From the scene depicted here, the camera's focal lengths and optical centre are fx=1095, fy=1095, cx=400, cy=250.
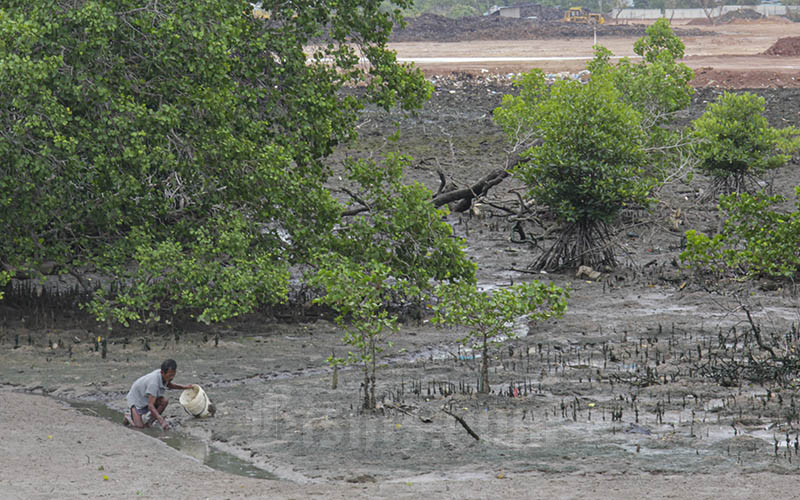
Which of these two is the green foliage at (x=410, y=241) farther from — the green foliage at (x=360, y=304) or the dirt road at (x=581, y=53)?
the dirt road at (x=581, y=53)

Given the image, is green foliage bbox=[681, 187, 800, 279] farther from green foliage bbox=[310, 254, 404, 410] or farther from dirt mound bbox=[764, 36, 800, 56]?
dirt mound bbox=[764, 36, 800, 56]

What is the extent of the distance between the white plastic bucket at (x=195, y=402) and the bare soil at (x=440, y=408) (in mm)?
111

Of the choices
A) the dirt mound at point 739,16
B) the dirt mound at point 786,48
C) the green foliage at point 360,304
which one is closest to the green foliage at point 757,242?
the green foliage at point 360,304

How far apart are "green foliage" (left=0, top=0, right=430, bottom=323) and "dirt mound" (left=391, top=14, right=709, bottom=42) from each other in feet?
172

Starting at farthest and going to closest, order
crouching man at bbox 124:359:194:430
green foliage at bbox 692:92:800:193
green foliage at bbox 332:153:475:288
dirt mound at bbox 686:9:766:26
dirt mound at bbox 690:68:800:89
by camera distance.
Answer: dirt mound at bbox 686:9:766:26 → dirt mound at bbox 690:68:800:89 → green foliage at bbox 692:92:800:193 → green foliage at bbox 332:153:475:288 → crouching man at bbox 124:359:194:430

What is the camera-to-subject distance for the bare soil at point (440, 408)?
8.76 meters

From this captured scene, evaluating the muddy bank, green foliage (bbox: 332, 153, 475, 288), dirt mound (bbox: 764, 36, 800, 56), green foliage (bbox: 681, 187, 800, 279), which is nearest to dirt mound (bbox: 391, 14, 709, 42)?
dirt mound (bbox: 764, 36, 800, 56)

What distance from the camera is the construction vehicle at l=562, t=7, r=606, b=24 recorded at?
7162cm

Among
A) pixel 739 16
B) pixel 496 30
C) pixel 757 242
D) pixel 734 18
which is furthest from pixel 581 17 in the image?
pixel 757 242

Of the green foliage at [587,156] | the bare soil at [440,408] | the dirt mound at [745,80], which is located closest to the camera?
the bare soil at [440,408]

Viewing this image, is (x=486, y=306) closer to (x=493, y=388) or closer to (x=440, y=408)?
(x=493, y=388)

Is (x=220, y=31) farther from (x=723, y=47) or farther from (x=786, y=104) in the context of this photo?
(x=723, y=47)

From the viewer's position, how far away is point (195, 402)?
1085 cm

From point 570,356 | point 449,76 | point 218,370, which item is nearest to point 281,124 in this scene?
point 218,370
